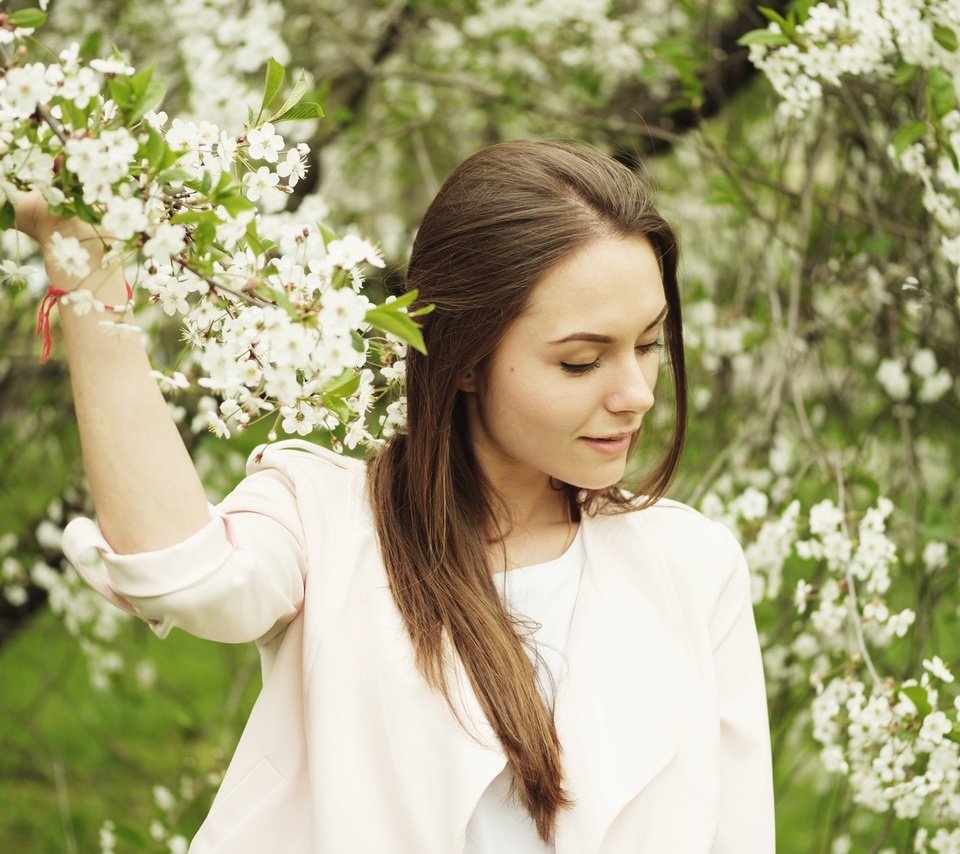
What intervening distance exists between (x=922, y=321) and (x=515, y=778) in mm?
1632

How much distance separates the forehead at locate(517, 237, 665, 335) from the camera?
142 centimetres

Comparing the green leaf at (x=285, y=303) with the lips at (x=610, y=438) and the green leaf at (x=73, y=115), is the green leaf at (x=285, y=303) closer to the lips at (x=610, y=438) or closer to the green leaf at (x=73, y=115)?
the green leaf at (x=73, y=115)

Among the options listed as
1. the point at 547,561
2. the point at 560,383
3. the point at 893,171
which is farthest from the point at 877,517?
the point at 893,171

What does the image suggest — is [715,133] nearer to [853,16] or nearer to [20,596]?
[853,16]

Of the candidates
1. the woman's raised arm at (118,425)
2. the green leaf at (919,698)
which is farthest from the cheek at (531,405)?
the green leaf at (919,698)

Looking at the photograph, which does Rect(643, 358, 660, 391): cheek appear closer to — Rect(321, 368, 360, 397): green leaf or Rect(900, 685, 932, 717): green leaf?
Rect(321, 368, 360, 397): green leaf

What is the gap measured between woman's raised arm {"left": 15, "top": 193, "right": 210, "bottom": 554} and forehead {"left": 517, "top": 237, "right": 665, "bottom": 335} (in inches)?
18.7

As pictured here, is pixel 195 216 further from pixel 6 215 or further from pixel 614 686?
pixel 614 686

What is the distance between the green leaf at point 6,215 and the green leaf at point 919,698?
130 cm

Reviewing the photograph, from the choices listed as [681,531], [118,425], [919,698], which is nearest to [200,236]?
[118,425]

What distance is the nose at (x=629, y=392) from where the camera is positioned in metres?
1.42

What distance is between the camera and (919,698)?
1678 millimetres

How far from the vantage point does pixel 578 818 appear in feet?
4.62

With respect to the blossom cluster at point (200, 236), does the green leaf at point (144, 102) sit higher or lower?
higher
